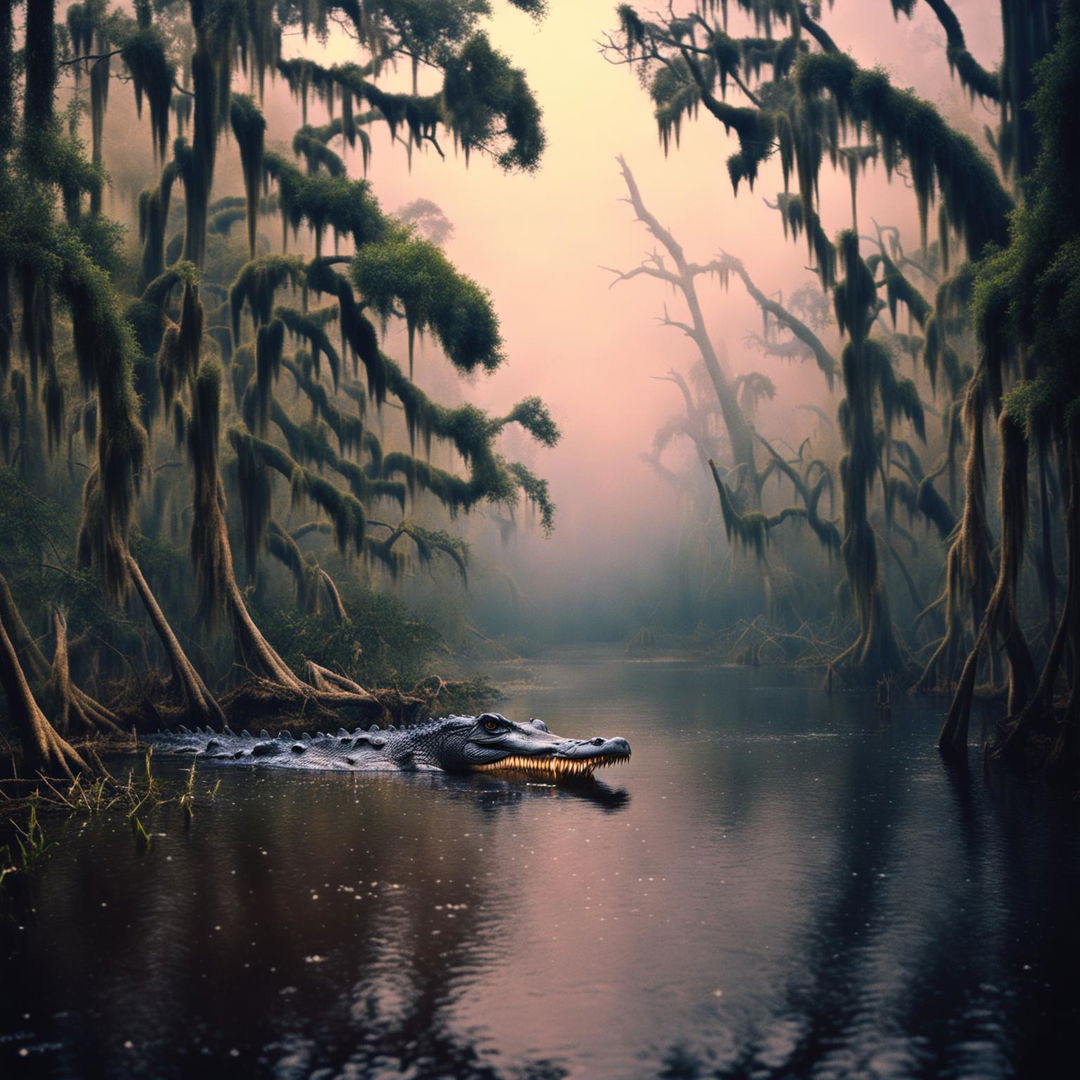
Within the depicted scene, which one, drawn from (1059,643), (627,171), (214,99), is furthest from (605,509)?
(1059,643)

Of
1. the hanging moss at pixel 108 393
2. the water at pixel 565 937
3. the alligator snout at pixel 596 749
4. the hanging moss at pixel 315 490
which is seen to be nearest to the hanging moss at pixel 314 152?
the hanging moss at pixel 315 490

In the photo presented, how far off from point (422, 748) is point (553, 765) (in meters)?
2.12

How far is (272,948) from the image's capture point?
256 inches

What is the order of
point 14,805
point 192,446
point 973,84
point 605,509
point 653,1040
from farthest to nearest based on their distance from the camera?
point 605,509
point 973,84
point 192,446
point 14,805
point 653,1040

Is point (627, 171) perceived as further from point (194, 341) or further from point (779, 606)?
point (194, 341)

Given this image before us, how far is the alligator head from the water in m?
0.57

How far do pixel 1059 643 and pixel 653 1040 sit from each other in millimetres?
8392

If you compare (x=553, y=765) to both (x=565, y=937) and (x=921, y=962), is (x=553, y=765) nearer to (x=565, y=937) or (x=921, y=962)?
(x=565, y=937)

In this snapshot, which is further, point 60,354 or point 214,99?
point 60,354

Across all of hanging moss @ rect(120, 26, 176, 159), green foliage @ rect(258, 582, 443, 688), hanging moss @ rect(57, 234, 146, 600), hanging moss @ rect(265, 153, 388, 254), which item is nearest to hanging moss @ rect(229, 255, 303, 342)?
hanging moss @ rect(265, 153, 388, 254)

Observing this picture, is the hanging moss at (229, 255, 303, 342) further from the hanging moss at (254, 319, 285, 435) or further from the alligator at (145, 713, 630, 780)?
the alligator at (145, 713, 630, 780)

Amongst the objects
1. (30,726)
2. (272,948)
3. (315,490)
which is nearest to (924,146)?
(315,490)

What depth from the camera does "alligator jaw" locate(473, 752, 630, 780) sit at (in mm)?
12477

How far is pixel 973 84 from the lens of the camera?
20.3 m
